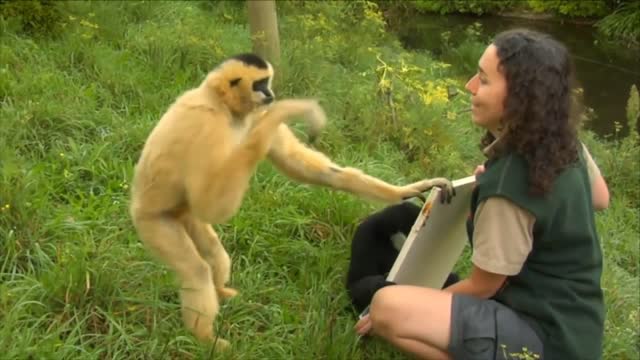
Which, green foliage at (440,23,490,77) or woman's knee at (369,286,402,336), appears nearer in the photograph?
woman's knee at (369,286,402,336)

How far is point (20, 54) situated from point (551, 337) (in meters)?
4.50

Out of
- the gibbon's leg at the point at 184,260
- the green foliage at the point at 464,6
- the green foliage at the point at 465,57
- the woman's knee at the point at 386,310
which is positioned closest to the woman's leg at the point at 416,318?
the woman's knee at the point at 386,310

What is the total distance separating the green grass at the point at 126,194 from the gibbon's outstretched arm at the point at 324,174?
66 cm

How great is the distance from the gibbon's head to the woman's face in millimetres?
811

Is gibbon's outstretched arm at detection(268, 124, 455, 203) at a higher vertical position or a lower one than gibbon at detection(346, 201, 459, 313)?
higher

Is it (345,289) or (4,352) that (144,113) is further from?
(4,352)

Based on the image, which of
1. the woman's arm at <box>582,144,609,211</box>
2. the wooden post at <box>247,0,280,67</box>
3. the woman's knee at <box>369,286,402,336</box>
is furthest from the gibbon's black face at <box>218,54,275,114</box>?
the wooden post at <box>247,0,280,67</box>

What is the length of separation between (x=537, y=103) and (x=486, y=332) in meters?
0.96

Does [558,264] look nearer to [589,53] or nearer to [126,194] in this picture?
[126,194]

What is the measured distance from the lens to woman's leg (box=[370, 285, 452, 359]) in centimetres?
324

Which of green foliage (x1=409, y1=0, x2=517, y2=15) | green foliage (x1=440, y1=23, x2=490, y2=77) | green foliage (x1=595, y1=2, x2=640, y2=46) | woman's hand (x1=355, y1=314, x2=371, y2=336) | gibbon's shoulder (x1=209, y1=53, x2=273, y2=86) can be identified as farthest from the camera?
green foliage (x1=409, y1=0, x2=517, y2=15)

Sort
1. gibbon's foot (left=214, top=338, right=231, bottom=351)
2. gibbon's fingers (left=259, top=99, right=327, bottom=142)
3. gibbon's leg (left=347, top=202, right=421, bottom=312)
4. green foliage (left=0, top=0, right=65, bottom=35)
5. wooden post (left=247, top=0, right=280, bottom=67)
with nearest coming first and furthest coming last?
1. gibbon's fingers (left=259, top=99, right=327, bottom=142)
2. gibbon's foot (left=214, top=338, right=231, bottom=351)
3. gibbon's leg (left=347, top=202, right=421, bottom=312)
4. wooden post (left=247, top=0, right=280, bottom=67)
5. green foliage (left=0, top=0, right=65, bottom=35)

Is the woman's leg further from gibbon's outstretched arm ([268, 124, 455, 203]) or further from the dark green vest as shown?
gibbon's outstretched arm ([268, 124, 455, 203])

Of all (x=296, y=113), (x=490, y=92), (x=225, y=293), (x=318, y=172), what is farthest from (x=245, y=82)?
(x=225, y=293)
